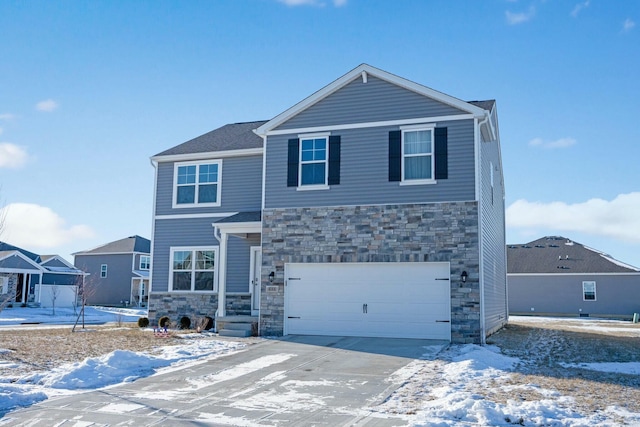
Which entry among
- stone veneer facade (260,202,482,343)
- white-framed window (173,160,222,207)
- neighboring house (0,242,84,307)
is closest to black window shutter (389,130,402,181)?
stone veneer facade (260,202,482,343)

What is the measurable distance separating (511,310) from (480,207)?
2242cm

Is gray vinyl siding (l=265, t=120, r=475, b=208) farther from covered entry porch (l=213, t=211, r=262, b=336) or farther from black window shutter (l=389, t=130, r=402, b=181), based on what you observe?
covered entry porch (l=213, t=211, r=262, b=336)

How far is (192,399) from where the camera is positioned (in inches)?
329

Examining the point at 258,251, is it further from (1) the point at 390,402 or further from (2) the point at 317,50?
(1) the point at 390,402

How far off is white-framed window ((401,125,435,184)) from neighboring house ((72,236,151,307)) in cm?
3290

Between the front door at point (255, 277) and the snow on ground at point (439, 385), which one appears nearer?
the snow on ground at point (439, 385)

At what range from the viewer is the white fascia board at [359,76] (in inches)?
591

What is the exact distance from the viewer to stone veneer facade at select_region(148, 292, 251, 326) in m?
18.4

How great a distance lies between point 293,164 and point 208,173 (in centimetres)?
431

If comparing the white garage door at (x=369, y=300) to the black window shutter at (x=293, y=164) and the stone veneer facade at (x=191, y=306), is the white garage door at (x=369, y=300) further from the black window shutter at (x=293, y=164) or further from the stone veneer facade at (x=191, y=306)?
the stone veneer facade at (x=191, y=306)

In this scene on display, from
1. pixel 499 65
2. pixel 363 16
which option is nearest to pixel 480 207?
pixel 499 65

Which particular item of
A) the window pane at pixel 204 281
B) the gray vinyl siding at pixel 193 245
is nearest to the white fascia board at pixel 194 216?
the gray vinyl siding at pixel 193 245

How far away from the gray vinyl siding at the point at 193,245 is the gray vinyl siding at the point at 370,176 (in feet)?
8.36

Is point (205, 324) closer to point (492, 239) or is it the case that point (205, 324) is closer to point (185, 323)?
point (185, 323)
